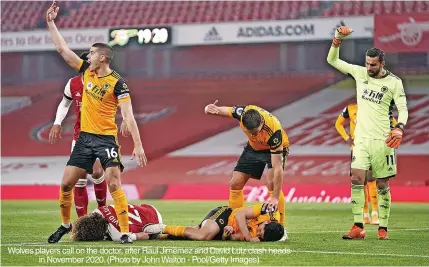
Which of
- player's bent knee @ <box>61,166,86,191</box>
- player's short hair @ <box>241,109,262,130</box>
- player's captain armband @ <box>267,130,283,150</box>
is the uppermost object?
player's short hair @ <box>241,109,262,130</box>

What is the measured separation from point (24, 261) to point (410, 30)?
16561mm

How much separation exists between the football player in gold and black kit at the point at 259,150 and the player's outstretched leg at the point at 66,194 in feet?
5.31

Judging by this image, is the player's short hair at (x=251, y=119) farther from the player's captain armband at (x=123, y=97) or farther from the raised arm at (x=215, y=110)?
the player's captain armband at (x=123, y=97)

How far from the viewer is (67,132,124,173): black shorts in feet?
33.7

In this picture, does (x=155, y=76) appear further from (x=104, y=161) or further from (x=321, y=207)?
(x=104, y=161)

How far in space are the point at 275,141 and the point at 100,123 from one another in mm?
1979

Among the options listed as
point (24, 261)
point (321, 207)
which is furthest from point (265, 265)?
point (321, 207)

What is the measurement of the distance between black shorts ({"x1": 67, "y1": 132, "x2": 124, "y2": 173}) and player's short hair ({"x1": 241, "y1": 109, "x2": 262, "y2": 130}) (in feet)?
4.76

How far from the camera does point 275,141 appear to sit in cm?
1055

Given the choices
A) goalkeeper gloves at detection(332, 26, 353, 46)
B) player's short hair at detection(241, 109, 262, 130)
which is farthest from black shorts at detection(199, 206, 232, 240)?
goalkeeper gloves at detection(332, 26, 353, 46)

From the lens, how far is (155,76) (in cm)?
2950

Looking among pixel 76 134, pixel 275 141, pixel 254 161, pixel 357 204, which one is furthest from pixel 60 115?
pixel 357 204

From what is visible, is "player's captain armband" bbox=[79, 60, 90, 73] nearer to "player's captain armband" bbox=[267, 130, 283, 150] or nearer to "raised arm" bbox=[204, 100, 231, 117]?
"raised arm" bbox=[204, 100, 231, 117]

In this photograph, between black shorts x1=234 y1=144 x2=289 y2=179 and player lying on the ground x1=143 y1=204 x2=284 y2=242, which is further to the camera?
black shorts x1=234 y1=144 x2=289 y2=179
